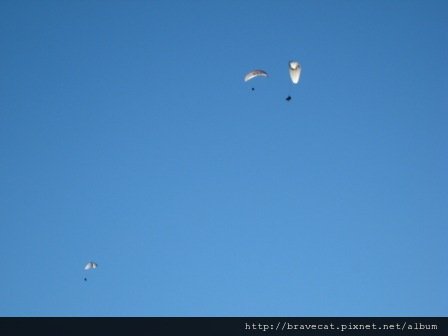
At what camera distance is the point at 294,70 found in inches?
1545

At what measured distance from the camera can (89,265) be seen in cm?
5369

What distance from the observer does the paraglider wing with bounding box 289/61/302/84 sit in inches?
1528

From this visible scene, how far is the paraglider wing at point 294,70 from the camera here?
38.8m
